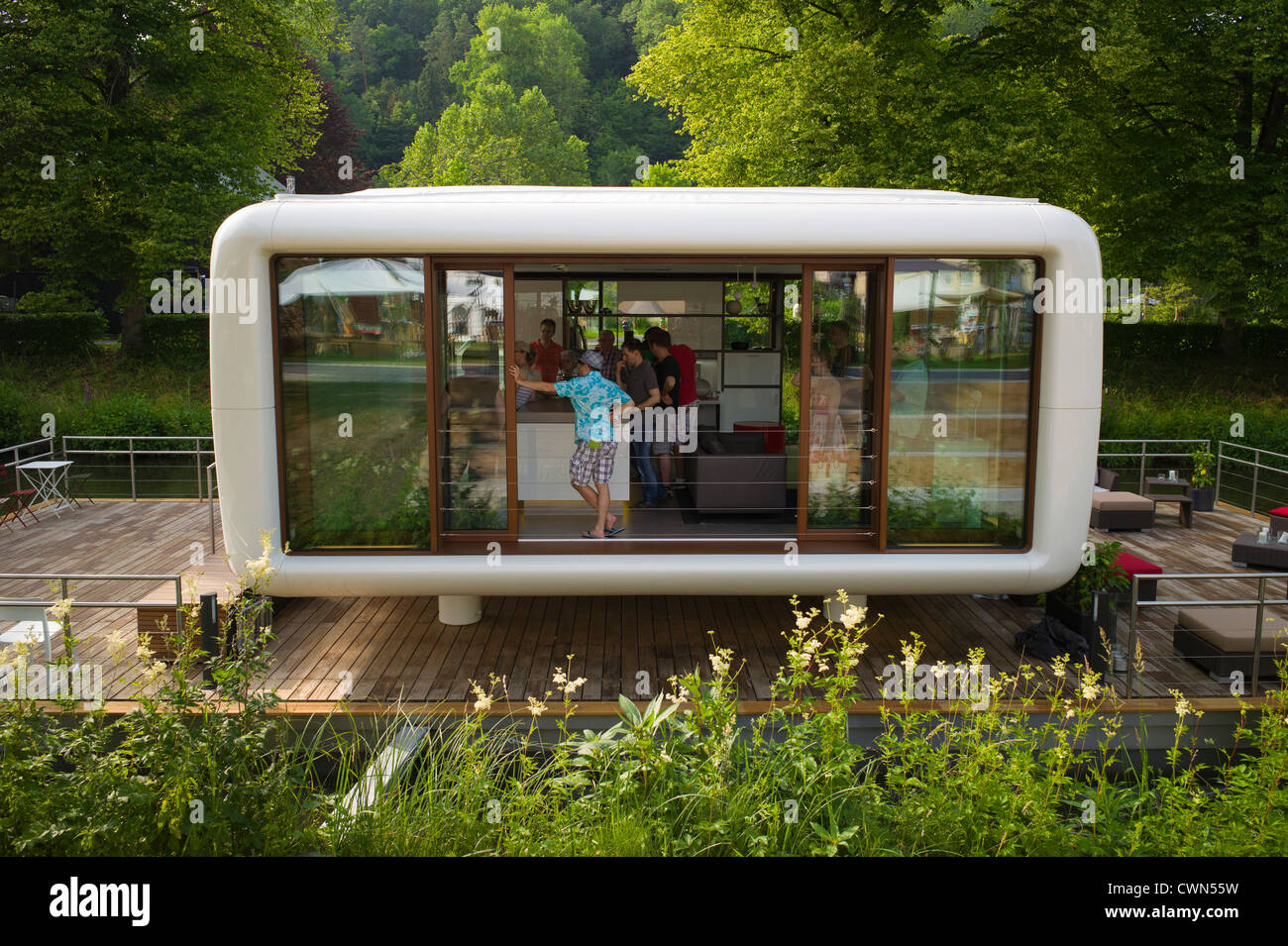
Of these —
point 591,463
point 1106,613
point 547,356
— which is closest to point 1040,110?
point 547,356

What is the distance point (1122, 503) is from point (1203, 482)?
211cm

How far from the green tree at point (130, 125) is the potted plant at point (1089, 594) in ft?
70.0

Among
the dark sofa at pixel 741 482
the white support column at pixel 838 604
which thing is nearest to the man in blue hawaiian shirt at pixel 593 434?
the dark sofa at pixel 741 482

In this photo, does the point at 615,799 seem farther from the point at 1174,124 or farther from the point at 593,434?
the point at 1174,124

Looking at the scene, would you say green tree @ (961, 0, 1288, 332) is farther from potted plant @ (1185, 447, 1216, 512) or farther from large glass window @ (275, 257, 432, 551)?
large glass window @ (275, 257, 432, 551)

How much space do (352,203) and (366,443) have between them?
1.74 meters

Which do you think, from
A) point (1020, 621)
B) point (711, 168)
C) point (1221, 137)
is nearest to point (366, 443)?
point (1020, 621)

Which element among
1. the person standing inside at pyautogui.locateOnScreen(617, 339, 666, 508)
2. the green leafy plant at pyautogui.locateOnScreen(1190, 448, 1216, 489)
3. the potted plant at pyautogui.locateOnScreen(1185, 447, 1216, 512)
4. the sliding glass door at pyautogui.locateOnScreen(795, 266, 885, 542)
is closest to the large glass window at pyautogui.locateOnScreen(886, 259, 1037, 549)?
the sliding glass door at pyautogui.locateOnScreen(795, 266, 885, 542)

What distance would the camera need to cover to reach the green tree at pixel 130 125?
21703mm

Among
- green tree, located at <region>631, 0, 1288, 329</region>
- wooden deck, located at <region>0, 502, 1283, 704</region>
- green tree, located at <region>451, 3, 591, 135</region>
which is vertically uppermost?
green tree, located at <region>451, 3, 591, 135</region>

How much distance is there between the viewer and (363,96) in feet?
203

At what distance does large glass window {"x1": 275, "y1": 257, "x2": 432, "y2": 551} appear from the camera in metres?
6.98

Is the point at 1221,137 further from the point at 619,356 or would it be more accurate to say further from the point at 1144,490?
the point at 619,356

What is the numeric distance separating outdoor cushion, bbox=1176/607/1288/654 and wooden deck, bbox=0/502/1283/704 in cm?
30
